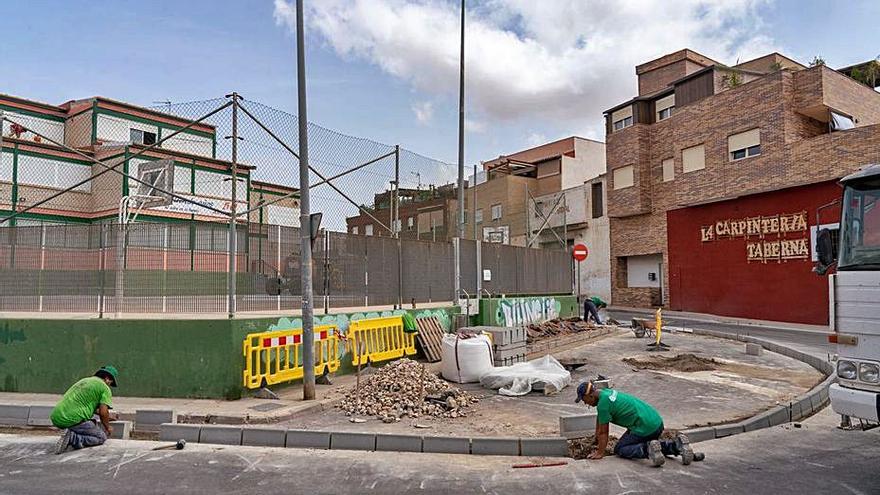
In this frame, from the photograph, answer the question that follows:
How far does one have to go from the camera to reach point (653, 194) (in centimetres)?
3212

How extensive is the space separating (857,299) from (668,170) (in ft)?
90.7

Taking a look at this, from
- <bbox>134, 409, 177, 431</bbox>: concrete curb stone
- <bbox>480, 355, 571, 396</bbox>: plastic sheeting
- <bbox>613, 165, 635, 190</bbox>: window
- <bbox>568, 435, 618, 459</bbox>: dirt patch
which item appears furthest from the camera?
<bbox>613, 165, 635, 190</bbox>: window

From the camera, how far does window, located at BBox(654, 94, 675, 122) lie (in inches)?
1296

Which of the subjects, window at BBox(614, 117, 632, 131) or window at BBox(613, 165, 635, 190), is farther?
window at BBox(614, 117, 632, 131)

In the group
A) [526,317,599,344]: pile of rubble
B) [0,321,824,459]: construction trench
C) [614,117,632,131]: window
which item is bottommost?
[0,321,824,459]: construction trench

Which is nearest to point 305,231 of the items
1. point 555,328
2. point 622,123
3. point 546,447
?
point 546,447

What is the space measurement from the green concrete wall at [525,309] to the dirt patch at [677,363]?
157 inches

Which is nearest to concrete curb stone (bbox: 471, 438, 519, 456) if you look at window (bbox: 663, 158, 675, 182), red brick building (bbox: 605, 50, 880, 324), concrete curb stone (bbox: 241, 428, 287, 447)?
concrete curb stone (bbox: 241, 428, 287, 447)

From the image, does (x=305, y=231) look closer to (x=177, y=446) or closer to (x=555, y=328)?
(x=177, y=446)

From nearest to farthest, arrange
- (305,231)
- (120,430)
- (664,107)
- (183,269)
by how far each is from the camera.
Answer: (120,430) → (305,231) → (183,269) → (664,107)

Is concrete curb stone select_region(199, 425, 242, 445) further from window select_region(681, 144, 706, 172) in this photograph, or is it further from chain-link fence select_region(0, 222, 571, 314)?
window select_region(681, 144, 706, 172)

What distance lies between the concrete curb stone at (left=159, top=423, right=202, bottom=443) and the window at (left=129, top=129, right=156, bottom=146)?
21803mm

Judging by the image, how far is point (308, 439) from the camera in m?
6.91

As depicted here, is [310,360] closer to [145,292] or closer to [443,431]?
[443,431]
